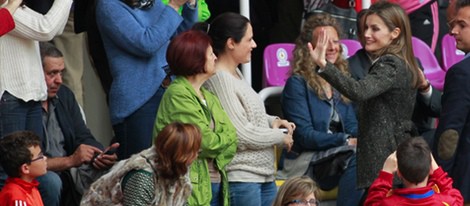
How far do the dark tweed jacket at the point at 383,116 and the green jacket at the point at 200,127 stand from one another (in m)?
0.78

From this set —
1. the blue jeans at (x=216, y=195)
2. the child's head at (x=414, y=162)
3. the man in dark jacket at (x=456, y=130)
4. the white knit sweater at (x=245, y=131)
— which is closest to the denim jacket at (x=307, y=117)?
the white knit sweater at (x=245, y=131)

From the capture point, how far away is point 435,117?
9203 mm

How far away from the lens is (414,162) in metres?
7.35

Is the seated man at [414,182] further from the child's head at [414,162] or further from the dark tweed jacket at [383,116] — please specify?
the dark tweed jacket at [383,116]

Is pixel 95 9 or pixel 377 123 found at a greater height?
pixel 95 9

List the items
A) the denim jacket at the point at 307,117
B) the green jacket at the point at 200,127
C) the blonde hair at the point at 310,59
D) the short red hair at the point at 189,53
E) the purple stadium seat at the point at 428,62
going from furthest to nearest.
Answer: the purple stadium seat at the point at 428,62
the blonde hair at the point at 310,59
the denim jacket at the point at 307,117
the short red hair at the point at 189,53
the green jacket at the point at 200,127

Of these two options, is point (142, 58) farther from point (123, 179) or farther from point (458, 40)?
point (458, 40)

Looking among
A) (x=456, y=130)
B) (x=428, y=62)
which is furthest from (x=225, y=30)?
(x=428, y=62)

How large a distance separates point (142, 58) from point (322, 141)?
4.47 ft

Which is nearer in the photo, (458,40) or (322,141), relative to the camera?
(458,40)

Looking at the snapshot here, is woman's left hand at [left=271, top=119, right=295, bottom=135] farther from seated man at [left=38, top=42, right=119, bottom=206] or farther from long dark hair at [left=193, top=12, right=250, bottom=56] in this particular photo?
seated man at [left=38, top=42, right=119, bottom=206]

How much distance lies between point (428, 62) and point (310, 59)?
1498mm

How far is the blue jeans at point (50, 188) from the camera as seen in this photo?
8289 millimetres

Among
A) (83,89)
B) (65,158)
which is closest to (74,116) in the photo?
(65,158)
